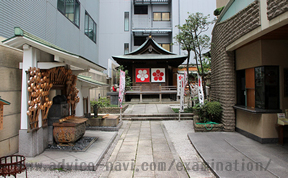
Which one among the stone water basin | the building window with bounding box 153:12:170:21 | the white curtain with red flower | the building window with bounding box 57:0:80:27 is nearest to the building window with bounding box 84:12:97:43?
the building window with bounding box 57:0:80:27

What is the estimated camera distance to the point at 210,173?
3980 mm

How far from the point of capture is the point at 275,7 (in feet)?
13.6

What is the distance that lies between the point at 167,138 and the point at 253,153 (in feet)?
9.64

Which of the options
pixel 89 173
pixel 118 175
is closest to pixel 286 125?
pixel 118 175

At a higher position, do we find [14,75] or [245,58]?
[245,58]

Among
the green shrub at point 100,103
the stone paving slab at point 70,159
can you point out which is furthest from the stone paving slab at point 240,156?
the green shrub at point 100,103

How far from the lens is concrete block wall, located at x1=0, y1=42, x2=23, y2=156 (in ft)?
14.3

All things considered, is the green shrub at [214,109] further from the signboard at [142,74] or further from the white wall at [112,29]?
the white wall at [112,29]

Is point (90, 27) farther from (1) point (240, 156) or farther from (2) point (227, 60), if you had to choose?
(1) point (240, 156)

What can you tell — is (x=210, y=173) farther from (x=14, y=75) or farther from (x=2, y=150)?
(x=14, y=75)

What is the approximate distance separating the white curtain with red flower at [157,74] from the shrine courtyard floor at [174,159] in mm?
13621

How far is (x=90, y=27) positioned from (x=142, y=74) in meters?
8.33

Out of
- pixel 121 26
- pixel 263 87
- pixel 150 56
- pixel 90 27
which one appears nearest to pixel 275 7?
pixel 263 87

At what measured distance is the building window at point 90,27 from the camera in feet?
40.4
